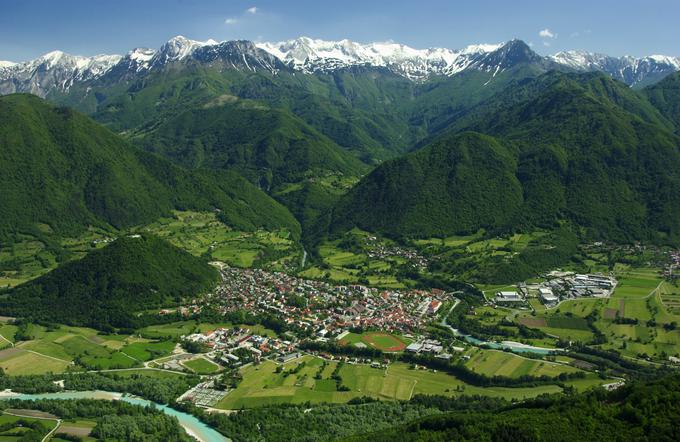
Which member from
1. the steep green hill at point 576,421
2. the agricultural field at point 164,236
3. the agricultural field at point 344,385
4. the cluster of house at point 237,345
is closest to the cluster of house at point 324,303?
the cluster of house at point 237,345

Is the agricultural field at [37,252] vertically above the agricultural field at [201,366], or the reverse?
the agricultural field at [37,252]

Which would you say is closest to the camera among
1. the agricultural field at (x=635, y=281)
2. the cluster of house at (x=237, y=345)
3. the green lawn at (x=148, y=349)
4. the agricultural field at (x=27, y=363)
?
the agricultural field at (x=27, y=363)

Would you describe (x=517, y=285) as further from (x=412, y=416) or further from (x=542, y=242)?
(x=412, y=416)

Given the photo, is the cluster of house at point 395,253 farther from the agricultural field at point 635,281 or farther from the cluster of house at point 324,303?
the agricultural field at point 635,281

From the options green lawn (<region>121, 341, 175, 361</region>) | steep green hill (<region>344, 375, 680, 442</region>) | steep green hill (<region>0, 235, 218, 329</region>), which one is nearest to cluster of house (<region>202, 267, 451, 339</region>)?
steep green hill (<region>0, 235, 218, 329</region>)

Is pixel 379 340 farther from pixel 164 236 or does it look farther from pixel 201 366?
pixel 164 236

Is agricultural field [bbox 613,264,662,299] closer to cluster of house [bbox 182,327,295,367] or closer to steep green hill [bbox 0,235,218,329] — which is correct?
cluster of house [bbox 182,327,295,367]
